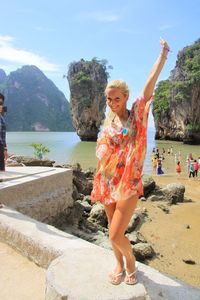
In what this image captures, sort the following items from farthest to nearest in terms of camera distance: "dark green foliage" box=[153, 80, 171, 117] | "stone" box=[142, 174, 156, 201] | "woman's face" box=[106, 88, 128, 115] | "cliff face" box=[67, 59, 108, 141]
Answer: "cliff face" box=[67, 59, 108, 141] → "dark green foliage" box=[153, 80, 171, 117] → "stone" box=[142, 174, 156, 201] → "woman's face" box=[106, 88, 128, 115]

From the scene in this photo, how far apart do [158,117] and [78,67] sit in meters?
18.0

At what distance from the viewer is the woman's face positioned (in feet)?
8.39

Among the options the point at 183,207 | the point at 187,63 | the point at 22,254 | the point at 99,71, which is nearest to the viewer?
the point at 22,254

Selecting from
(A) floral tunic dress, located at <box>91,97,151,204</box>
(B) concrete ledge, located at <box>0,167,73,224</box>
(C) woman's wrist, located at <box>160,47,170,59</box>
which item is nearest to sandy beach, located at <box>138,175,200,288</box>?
(B) concrete ledge, located at <box>0,167,73,224</box>

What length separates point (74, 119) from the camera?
6222 centimetres

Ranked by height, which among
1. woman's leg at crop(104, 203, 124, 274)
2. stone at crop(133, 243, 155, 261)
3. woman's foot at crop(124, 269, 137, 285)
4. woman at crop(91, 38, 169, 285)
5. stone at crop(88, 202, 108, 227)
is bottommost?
stone at crop(133, 243, 155, 261)

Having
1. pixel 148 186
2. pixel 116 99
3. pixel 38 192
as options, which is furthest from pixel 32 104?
pixel 116 99

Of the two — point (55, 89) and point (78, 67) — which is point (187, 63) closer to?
point (78, 67)

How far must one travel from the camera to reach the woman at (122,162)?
2449mm

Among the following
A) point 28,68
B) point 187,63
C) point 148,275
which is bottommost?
point 148,275

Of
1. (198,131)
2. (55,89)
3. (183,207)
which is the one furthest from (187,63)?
(55,89)

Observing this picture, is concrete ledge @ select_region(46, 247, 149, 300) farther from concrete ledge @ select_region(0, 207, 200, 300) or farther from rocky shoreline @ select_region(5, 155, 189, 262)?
rocky shoreline @ select_region(5, 155, 189, 262)

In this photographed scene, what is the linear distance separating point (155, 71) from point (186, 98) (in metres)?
48.3

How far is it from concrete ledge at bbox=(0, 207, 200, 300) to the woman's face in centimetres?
132
